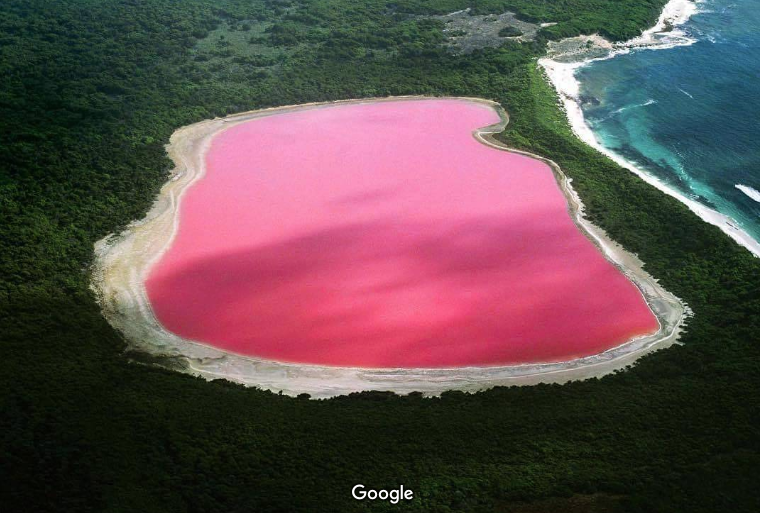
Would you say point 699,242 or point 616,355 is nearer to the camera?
point 616,355

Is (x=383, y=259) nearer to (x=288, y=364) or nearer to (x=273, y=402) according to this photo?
(x=288, y=364)

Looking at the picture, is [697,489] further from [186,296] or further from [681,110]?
[681,110]

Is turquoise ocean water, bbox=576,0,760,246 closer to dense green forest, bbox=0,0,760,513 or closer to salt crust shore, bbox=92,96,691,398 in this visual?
dense green forest, bbox=0,0,760,513

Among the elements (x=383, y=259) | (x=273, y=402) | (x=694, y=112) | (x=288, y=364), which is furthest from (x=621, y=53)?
(x=273, y=402)

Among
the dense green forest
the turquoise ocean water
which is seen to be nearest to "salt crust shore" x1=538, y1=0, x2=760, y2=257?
the turquoise ocean water

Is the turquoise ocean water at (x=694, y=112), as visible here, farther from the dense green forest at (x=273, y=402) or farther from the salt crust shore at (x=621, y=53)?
the dense green forest at (x=273, y=402)

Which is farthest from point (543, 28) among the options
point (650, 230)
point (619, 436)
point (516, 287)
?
point (619, 436)
